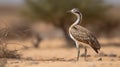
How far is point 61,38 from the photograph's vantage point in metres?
33.2

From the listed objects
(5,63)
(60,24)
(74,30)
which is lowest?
(5,63)

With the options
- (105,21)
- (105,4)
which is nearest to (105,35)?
(105,21)

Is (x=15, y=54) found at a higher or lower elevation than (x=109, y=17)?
lower

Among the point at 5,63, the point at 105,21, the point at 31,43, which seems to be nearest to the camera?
the point at 5,63

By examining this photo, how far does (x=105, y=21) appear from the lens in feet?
104

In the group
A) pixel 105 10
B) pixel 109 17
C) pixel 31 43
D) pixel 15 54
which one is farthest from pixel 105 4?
pixel 15 54

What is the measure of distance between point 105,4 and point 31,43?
4798mm

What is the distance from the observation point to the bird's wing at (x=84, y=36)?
14336 mm

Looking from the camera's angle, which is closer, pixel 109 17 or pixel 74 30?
pixel 74 30

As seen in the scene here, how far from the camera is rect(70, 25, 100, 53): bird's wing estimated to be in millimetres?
14336

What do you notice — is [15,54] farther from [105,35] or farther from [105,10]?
[105,35]

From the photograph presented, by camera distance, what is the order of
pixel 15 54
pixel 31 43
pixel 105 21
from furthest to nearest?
pixel 105 21, pixel 31 43, pixel 15 54

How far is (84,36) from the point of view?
14492mm

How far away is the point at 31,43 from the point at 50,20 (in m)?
1.77
